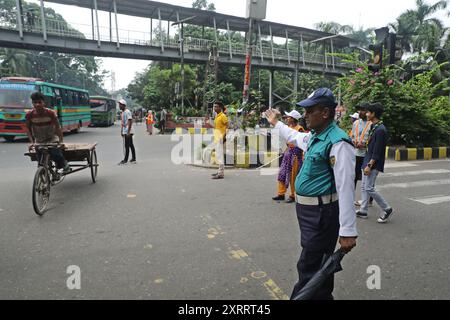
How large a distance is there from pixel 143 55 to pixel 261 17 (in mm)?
19876

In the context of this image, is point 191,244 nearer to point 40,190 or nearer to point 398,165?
point 40,190

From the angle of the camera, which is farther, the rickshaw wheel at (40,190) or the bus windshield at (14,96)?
the bus windshield at (14,96)

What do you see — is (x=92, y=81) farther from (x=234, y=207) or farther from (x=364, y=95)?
(x=234, y=207)

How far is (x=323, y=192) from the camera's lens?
2301mm

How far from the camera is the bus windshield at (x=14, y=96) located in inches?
575

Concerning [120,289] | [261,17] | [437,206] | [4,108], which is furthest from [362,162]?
[4,108]

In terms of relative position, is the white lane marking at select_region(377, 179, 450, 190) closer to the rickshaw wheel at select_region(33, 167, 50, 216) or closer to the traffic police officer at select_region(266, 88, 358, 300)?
the traffic police officer at select_region(266, 88, 358, 300)

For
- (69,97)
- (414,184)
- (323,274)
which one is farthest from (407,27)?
(323,274)

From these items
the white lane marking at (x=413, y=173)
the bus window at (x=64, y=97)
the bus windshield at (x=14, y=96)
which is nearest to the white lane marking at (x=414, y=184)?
the white lane marking at (x=413, y=173)

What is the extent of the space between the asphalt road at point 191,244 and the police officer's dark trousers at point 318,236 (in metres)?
0.63

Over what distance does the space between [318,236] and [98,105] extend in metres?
30.4

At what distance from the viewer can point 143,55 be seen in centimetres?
2716

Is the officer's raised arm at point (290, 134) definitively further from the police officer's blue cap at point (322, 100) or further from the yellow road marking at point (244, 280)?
the yellow road marking at point (244, 280)

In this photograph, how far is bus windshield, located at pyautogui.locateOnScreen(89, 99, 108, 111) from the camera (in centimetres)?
2973
